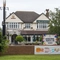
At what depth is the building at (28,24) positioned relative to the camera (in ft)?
256

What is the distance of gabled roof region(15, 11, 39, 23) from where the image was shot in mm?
79938

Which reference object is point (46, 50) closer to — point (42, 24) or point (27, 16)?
point (42, 24)

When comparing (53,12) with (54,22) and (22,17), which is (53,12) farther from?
(22,17)

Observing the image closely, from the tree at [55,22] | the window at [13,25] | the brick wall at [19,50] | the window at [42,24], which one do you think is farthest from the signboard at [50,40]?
the window at [42,24]

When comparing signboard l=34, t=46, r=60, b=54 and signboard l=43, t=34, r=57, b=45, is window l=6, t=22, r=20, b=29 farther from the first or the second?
signboard l=34, t=46, r=60, b=54

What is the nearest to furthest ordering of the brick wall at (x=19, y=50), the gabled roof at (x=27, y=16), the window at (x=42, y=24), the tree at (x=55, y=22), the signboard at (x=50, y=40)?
the brick wall at (x=19, y=50)
the signboard at (x=50, y=40)
the tree at (x=55, y=22)
the gabled roof at (x=27, y=16)
the window at (x=42, y=24)

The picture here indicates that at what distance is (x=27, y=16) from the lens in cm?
8100

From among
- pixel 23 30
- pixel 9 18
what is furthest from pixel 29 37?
pixel 9 18

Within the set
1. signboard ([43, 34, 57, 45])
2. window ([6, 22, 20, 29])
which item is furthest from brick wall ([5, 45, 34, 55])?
window ([6, 22, 20, 29])

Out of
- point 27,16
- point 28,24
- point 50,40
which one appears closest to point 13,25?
point 28,24

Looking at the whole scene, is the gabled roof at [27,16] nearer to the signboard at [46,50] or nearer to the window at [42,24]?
the window at [42,24]

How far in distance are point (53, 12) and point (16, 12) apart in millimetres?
22432

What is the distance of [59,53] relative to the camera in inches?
1596

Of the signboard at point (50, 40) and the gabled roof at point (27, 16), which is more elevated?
the gabled roof at point (27, 16)
